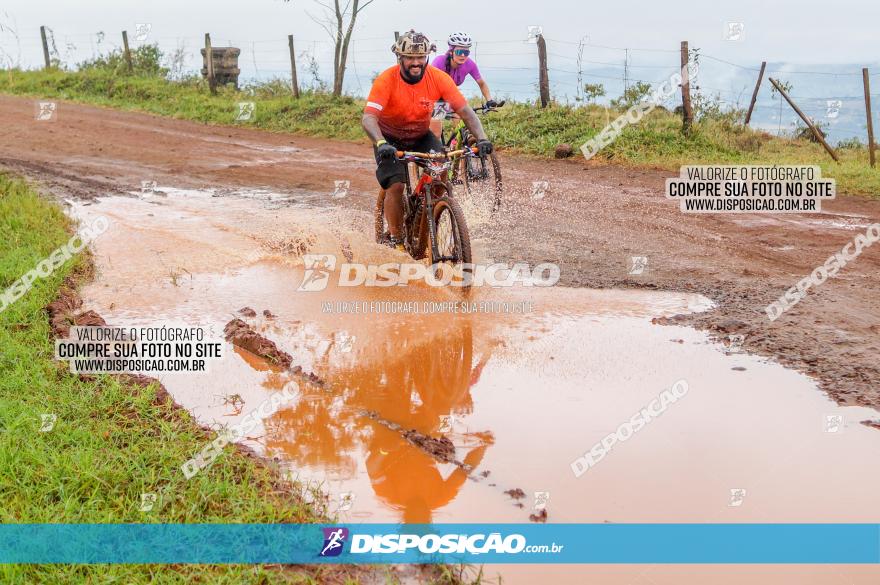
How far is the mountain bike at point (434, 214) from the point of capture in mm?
6785

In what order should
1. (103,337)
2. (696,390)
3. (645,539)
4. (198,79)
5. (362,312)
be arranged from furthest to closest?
(198,79), (362,312), (103,337), (696,390), (645,539)

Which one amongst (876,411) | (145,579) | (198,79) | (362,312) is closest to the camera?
(145,579)

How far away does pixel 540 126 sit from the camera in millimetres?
16453

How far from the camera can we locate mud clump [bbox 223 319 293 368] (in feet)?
18.8

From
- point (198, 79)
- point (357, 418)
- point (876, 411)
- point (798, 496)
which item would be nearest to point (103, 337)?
point (357, 418)

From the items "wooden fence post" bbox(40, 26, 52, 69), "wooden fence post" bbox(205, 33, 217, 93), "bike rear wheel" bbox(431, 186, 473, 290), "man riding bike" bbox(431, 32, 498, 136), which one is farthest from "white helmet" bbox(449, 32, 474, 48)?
"wooden fence post" bbox(40, 26, 52, 69)

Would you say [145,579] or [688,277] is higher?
[688,277]

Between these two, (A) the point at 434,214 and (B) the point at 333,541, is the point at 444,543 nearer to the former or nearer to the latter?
(B) the point at 333,541

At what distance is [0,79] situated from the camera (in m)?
26.4

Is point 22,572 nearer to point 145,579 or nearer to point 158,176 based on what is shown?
point 145,579

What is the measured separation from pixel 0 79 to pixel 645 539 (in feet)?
95.4

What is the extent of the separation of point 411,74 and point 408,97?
247mm

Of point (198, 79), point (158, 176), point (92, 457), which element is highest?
point (198, 79)

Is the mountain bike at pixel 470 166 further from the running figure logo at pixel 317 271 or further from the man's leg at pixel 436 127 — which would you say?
the running figure logo at pixel 317 271
